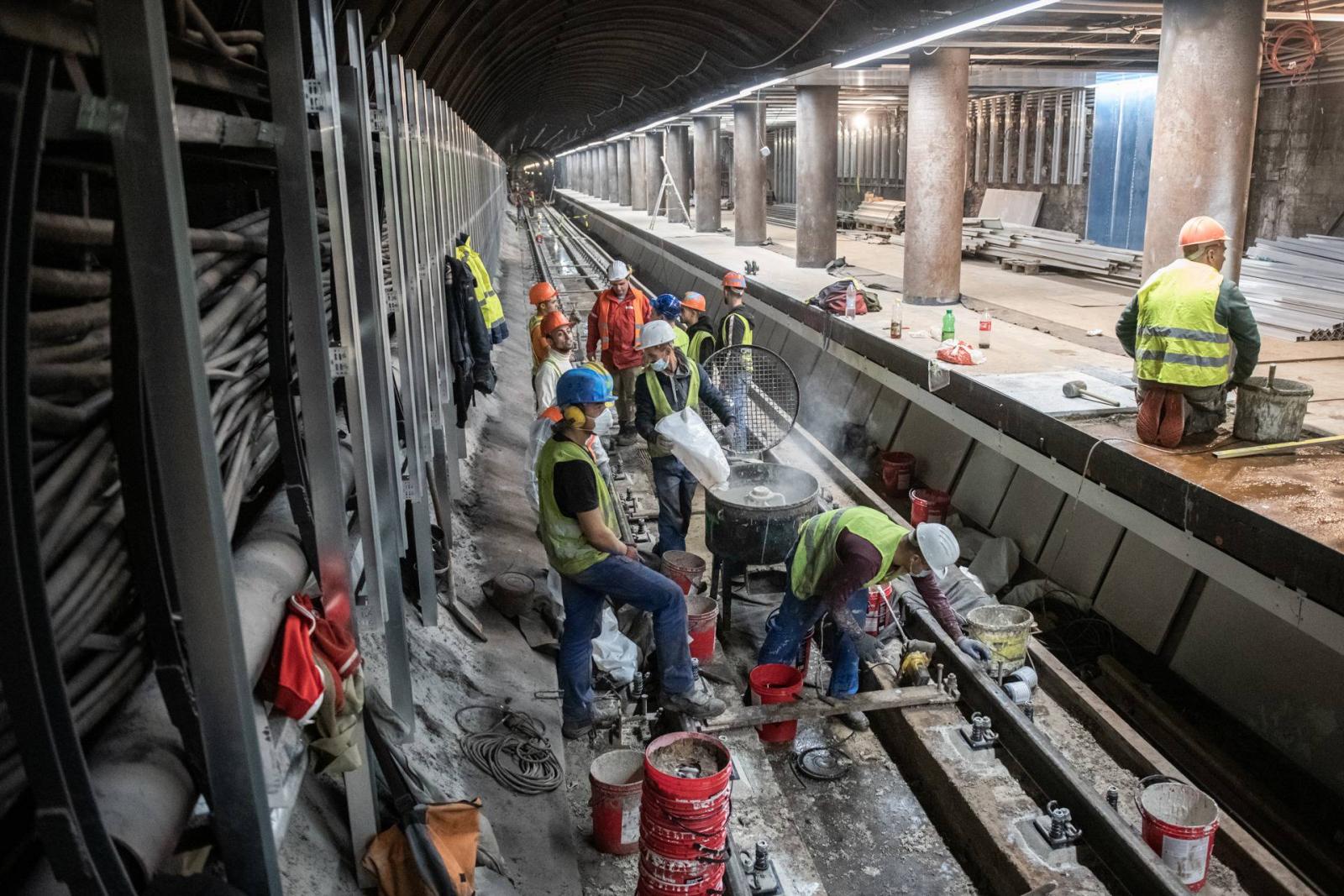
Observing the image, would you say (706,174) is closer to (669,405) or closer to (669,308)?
(669,308)

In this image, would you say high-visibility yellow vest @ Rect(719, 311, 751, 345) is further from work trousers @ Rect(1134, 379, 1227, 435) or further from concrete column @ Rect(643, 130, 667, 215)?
concrete column @ Rect(643, 130, 667, 215)

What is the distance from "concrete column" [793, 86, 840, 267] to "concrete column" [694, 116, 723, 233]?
317 inches

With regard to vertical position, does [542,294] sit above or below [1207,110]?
below

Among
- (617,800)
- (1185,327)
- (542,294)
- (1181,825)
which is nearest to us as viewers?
(1181,825)

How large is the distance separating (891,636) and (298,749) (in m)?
4.70

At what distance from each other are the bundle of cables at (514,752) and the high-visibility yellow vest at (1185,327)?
14.2 ft

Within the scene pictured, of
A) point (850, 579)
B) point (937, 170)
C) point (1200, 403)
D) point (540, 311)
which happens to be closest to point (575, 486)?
point (850, 579)

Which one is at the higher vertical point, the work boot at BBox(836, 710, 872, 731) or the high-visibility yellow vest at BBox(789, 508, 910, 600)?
the high-visibility yellow vest at BBox(789, 508, 910, 600)

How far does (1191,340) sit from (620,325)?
479 cm

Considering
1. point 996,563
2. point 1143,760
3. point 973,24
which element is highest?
point 973,24

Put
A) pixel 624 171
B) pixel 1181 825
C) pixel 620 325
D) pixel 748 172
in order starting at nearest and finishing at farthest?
pixel 1181 825, pixel 620 325, pixel 748 172, pixel 624 171

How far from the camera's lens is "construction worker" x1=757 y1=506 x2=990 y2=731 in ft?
17.0

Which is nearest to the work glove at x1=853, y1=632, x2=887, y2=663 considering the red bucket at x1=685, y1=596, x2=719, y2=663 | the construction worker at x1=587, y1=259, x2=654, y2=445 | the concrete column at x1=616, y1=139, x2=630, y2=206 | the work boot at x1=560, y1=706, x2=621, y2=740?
the red bucket at x1=685, y1=596, x2=719, y2=663

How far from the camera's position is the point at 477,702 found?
5516mm
